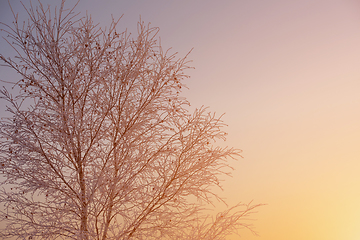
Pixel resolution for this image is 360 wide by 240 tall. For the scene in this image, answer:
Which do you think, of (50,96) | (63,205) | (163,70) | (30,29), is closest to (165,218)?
(63,205)

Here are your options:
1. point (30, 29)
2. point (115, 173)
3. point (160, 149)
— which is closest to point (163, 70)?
point (160, 149)

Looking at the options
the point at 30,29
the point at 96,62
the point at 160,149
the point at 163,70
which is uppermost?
the point at 30,29

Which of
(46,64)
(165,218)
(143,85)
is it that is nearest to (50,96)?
(46,64)

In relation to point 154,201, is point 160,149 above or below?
above

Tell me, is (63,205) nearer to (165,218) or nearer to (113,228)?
(113,228)

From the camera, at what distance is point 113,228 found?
10.2 ft

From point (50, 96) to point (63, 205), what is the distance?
1.17 meters

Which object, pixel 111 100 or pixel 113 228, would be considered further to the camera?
pixel 111 100

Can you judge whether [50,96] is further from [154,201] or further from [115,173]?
[154,201]

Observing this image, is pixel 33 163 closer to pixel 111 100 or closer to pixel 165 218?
pixel 111 100

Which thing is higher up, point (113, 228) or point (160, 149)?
point (160, 149)

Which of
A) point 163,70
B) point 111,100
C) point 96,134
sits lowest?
point 96,134

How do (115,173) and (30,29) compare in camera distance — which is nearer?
(115,173)

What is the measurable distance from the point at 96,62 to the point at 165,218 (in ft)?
5.97
